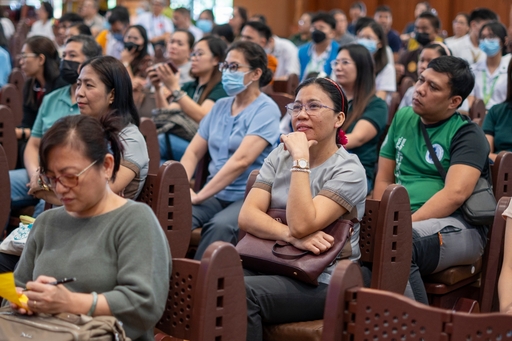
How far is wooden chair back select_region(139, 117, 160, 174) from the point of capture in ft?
11.3

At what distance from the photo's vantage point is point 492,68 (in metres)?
5.96

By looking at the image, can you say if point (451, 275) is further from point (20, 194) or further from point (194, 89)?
point (194, 89)

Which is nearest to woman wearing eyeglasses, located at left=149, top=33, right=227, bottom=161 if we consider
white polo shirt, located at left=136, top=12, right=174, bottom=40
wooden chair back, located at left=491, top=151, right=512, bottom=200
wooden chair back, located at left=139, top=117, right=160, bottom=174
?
wooden chair back, located at left=139, top=117, right=160, bottom=174

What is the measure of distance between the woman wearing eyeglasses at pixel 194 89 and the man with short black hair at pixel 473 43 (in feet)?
10.2

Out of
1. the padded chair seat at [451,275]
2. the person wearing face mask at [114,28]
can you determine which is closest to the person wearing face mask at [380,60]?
the padded chair seat at [451,275]

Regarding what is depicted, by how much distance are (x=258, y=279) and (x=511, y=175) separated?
1.36 m

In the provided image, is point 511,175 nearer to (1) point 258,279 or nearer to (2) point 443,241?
(2) point 443,241

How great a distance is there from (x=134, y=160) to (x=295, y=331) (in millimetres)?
973

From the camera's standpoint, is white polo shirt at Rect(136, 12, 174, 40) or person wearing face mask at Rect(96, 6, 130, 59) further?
white polo shirt at Rect(136, 12, 174, 40)

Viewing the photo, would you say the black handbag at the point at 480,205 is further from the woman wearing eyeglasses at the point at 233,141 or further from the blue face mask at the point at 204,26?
the blue face mask at the point at 204,26

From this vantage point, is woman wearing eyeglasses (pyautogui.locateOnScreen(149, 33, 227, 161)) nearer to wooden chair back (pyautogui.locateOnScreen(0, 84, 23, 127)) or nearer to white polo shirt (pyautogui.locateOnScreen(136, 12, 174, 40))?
wooden chair back (pyautogui.locateOnScreen(0, 84, 23, 127))

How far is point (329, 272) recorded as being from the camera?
232cm

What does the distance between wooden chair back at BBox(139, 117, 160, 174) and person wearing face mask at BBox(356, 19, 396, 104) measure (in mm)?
1918

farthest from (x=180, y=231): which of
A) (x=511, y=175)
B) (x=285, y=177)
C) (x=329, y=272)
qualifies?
(x=511, y=175)
